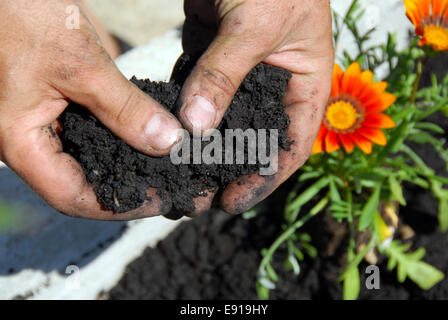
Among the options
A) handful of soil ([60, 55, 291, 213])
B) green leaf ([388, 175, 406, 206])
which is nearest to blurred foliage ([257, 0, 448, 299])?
green leaf ([388, 175, 406, 206])

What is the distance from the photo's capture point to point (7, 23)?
108cm

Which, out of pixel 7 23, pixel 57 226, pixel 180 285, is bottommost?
pixel 180 285

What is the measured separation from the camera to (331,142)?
4.74ft

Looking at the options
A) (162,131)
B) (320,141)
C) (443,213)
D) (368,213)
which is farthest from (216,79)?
(443,213)

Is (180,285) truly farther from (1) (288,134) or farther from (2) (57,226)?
(1) (288,134)

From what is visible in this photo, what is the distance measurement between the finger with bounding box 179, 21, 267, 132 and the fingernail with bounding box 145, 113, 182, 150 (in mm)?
32

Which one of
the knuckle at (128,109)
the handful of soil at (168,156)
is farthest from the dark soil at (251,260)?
the knuckle at (128,109)

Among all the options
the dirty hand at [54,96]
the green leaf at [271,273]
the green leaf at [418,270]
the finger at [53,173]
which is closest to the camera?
the dirty hand at [54,96]

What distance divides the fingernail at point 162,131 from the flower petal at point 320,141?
51cm

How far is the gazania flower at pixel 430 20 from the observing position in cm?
139

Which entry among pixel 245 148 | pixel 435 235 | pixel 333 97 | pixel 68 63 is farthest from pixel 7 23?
pixel 435 235

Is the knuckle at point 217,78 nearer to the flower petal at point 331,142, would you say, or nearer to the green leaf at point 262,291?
the flower petal at point 331,142

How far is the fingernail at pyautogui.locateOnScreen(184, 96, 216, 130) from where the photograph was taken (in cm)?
113
